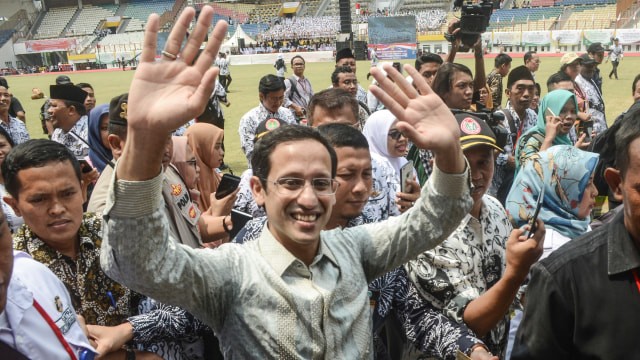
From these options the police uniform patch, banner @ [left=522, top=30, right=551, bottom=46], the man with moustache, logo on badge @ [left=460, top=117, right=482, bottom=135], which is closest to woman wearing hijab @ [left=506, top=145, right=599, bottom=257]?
logo on badge @ [left=460, top=117, right=482, bottom=135]

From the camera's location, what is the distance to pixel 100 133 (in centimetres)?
367

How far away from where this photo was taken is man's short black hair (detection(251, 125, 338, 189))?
5.37 ft

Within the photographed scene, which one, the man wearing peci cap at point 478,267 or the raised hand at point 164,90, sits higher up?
the raised hand at point 164,90

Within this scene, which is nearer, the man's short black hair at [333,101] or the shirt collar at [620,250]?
the shirt collar at [620,250]

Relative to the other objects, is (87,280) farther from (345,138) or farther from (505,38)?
(505,38)

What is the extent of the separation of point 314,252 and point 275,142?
35cm

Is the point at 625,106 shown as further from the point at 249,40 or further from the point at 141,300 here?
the point at 249,40

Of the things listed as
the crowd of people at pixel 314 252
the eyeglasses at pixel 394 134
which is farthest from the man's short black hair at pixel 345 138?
the eyeglasses at pixel 394 134

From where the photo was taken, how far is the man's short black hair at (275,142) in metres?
1.64

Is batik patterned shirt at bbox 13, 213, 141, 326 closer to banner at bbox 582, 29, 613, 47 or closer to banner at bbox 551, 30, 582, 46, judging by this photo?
banner at bbox 582, 29, 613, 47

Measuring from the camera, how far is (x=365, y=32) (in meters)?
41.0

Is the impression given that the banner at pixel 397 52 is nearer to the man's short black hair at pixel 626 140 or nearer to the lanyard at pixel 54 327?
the man's short black hair at pixel 626 140

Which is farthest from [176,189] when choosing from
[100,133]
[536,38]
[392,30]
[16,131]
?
[392,30]

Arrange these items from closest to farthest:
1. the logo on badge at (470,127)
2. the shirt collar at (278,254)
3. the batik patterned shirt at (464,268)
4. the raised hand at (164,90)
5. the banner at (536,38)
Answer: the raised hand at (164,90) < the shirt collar at (278,254) < the batik patterned shirt at (464,268) < the logo on badge at (470,127) < the banner at (536,38)
